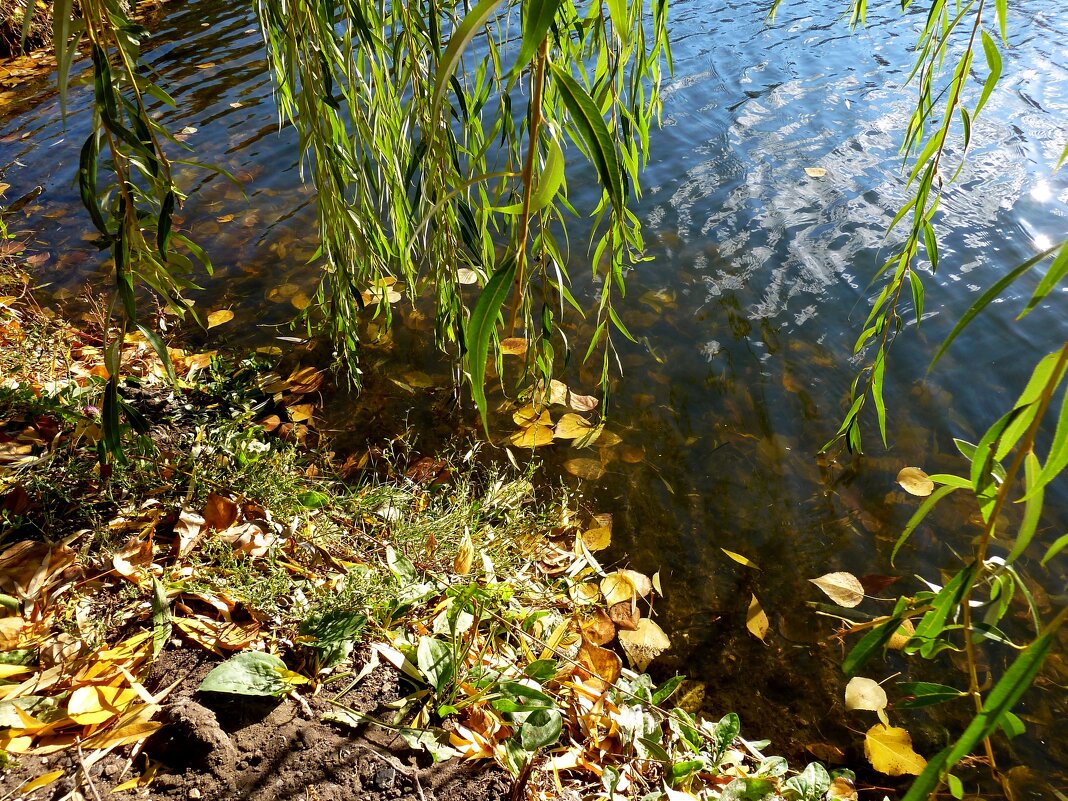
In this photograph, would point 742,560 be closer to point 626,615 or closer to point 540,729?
point 626,615

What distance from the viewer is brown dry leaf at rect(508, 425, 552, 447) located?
2918mm

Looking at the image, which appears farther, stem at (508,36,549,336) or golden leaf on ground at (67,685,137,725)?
golden leaf on ground at (67,685,137,725)

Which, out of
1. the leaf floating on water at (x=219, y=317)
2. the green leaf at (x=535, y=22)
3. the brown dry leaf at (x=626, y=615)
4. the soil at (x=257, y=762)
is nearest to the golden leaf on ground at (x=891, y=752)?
the brown dry leaf at (x=626, y=615)

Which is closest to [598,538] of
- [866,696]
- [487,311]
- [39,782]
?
[866,696]

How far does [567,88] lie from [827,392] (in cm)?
265

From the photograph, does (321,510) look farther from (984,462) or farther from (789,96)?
(789,96)

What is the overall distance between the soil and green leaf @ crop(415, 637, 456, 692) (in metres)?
0.14

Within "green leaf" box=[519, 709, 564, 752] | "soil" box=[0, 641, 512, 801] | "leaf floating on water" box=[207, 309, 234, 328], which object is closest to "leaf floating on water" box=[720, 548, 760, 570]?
"green leaf" box=[519, 709, 564, 752]

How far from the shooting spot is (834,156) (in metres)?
4.50

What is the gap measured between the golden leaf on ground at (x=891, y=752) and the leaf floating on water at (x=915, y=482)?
96cm

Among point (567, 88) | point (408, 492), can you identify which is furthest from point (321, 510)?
point (567, 88)

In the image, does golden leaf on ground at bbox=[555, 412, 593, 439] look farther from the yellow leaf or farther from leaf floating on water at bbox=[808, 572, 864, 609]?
the yellow leaf

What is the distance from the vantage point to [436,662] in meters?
1.68

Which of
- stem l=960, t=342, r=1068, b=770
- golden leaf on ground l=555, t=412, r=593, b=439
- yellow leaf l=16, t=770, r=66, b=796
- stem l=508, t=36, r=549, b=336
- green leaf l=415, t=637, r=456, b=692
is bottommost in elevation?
golden leaf on ground l=555, t=412, r=593, b=439
